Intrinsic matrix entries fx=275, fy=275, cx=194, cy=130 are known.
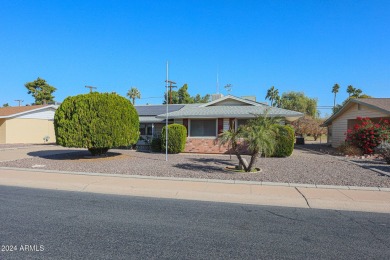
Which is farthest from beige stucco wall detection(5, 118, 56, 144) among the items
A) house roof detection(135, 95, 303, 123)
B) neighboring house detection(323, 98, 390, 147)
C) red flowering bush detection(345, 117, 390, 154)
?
red flowering bush detection(345, 117, 390, 154)

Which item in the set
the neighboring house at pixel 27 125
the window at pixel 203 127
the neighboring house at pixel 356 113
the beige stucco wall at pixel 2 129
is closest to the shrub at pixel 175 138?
the window at pixel 203 127

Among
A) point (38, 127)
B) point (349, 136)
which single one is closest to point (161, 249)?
point (349, 136)

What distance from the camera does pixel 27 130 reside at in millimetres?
28766

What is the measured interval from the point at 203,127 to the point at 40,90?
40864 millimetres

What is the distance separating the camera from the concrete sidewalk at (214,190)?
6.72 meters

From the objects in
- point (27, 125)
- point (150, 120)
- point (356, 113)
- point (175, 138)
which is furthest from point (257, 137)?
point (27, 125)

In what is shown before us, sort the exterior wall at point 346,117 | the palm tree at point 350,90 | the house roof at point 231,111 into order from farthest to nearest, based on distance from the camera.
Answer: the palm tree at point 350,90, the exterior wall at point 346,117, the house roof at point 231,111

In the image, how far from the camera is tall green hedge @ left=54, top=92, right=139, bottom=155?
1375cm

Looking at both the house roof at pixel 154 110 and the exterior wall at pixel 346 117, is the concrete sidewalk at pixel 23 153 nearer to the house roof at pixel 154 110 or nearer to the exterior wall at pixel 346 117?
the house roof at pixel 154 110

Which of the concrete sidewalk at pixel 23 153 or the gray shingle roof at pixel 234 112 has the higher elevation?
the gray shingle roof at pixel 234 112

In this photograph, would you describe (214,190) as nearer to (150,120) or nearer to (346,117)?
(150,120)

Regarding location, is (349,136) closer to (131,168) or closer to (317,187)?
(317,187)

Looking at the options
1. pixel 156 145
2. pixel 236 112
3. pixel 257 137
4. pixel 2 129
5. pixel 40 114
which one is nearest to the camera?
pixel 257 137

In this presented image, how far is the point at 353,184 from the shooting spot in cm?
841
